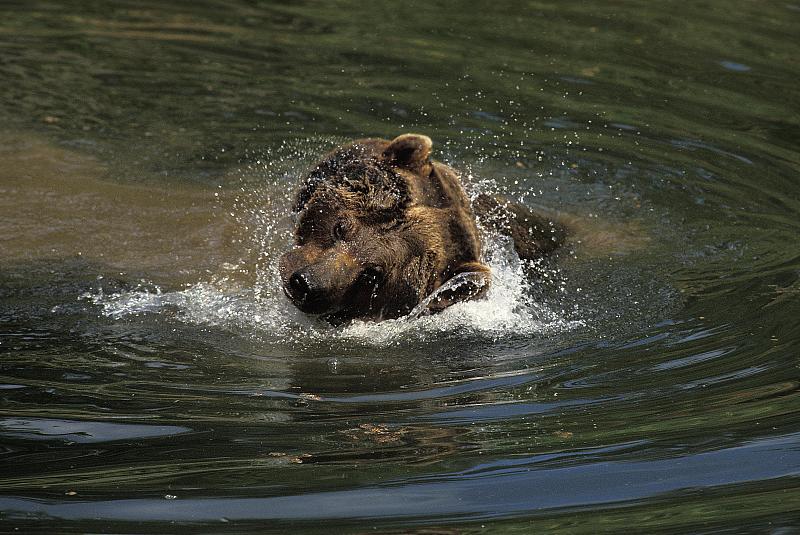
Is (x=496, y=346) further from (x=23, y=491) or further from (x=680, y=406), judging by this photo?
(x=23, y=491)

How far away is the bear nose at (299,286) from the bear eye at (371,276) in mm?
408

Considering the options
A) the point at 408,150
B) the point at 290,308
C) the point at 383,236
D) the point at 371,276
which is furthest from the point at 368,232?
the point at 290,308

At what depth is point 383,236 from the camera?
7199 millimetres

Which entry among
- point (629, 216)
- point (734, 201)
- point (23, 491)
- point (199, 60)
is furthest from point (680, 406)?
point (199, 60)

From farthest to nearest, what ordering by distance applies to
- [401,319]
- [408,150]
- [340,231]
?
1. [401,319]
2. [408,150]
3. [340,231]

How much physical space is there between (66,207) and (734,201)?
18.9 ft

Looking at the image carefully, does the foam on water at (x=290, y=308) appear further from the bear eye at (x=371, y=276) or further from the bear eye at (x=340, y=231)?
the bear eye at (x=340, y=231)

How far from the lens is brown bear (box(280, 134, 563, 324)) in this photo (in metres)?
7.04

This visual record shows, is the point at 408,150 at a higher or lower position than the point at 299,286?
higher

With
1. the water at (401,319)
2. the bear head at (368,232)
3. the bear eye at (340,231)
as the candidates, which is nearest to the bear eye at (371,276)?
the bear head at (368,232)

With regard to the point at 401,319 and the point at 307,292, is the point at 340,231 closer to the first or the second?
the point at 307,292

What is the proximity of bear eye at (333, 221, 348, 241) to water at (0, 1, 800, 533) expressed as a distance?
0.65 metres

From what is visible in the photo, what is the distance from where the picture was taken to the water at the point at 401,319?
537 cm

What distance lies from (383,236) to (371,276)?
25 cm
